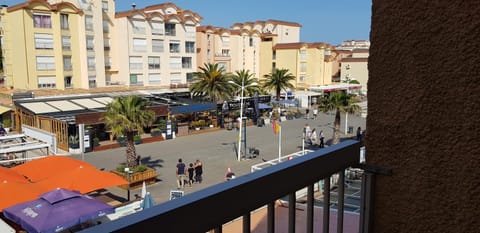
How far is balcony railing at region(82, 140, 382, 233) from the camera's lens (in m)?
1.16

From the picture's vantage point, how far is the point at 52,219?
1070cm

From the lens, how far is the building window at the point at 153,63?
152 feet

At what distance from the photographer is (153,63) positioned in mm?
46500

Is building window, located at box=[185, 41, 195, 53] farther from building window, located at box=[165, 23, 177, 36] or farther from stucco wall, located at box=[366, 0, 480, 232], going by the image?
Result: stucco wall, located at box=[366, 0, 480, 232]

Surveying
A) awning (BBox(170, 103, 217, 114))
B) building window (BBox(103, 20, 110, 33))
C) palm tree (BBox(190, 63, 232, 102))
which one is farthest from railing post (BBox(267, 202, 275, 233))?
building window (BBox(103, 20, 110, 33))

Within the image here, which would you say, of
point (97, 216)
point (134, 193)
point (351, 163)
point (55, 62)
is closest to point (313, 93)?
point (55, 62)

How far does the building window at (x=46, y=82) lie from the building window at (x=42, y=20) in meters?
4.89

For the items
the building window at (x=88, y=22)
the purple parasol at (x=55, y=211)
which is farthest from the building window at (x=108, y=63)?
the purple parasol at (x=55, y=211)

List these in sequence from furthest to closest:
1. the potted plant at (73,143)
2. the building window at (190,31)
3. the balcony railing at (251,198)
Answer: the building window at (190,31) < the potted plant at (73,143) < the balcony railing at (251,198)

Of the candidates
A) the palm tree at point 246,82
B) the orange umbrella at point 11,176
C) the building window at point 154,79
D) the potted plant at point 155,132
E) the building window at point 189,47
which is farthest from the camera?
the building window at point 189,47

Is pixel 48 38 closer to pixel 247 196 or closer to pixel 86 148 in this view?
pixel 86 148

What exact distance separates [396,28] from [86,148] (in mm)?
28228

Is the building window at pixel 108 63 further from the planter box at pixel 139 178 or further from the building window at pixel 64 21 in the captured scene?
the planter box at pixel 139 178

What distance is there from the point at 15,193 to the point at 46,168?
10.3ft
